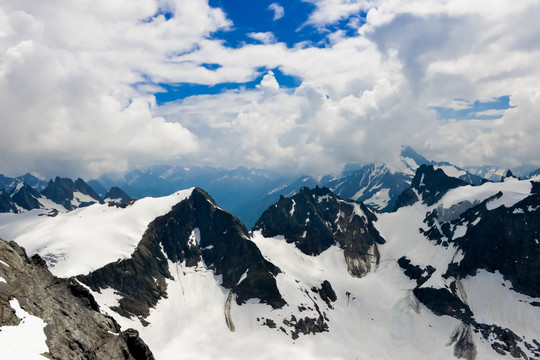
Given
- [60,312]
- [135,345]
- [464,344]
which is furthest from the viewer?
[464,344]

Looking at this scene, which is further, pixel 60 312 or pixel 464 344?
pixel 464 344

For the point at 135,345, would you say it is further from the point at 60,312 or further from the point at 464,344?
the point at 464,344

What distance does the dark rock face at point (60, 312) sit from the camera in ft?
128

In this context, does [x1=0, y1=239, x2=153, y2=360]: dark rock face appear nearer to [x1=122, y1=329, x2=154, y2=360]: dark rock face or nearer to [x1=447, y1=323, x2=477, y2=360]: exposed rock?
[x1=122, y1=329, x2=154, y2=360]: dark rock face

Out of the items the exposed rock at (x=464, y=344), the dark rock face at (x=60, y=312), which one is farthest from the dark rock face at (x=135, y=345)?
the exposed rock at (x=464, y=344)

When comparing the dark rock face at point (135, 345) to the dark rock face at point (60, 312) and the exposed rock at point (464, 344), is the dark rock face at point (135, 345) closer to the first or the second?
the dark rock face at point (60, 312)

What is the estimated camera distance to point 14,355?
1163 inches

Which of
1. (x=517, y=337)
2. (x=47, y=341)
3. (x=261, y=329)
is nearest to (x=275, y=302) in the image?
(x=261, y=329)

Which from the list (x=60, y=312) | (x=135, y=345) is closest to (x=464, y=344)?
(x=135, y=345)

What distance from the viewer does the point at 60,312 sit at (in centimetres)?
4581

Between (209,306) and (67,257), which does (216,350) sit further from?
(67,257)

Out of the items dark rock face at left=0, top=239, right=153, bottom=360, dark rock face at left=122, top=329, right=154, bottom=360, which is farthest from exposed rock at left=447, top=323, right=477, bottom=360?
dark rock face at left=0, top=239, right=153, bottom=360

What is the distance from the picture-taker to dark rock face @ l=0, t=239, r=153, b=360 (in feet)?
128

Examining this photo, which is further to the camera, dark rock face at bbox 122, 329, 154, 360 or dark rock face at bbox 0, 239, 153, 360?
dark rock face at bbox 122, 329, 154, 360
